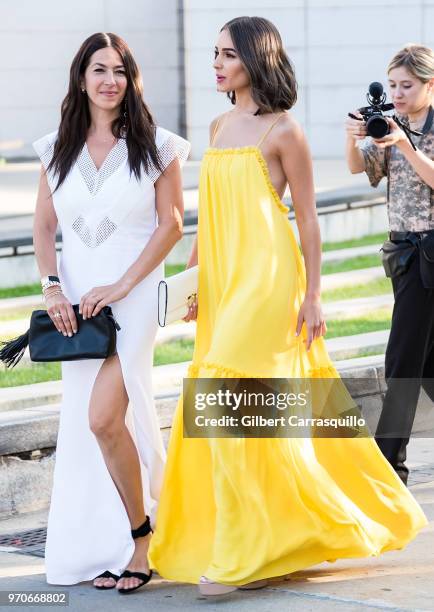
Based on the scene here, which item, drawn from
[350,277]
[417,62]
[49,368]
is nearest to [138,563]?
[417,62]

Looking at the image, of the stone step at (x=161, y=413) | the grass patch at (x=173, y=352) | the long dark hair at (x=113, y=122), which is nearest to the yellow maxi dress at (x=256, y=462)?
the long dark hair at (x=113, y=122)

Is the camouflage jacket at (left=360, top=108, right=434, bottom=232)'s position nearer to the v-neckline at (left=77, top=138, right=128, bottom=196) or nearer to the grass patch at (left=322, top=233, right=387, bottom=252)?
the v-neckline at (left=77, top=138, right=128, bottom=196)

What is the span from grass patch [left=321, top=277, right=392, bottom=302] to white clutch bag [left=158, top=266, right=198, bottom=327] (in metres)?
5.53

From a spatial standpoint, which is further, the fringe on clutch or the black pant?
the black pant

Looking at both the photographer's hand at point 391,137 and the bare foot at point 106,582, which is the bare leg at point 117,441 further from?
the photographer's hand at point 391,137

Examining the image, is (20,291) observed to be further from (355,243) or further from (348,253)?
(355,243)

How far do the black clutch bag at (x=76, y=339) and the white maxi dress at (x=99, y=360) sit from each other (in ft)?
0.27

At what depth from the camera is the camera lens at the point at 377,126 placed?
16.4 feet

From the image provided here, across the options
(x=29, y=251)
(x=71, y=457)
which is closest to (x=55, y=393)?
(x=71, y=457)

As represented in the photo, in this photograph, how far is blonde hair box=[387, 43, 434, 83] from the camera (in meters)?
5.39

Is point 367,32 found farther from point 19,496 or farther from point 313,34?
point 19,496

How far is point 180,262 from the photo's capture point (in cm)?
1221

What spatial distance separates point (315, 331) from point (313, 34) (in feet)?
62.2

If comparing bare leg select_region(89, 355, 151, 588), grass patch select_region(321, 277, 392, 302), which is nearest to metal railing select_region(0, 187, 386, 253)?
grass patch select_region(321, 277, 392, 302)
